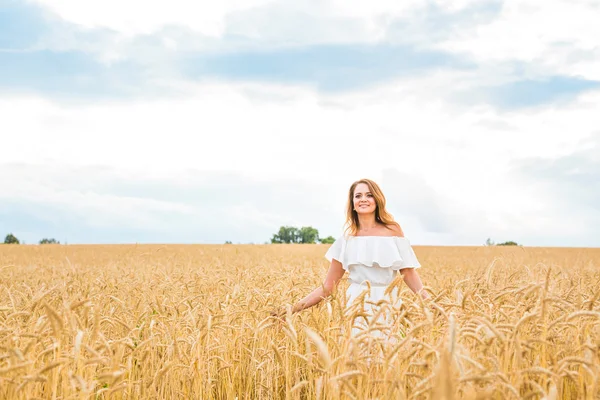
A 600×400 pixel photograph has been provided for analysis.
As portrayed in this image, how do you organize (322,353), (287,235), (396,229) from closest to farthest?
(322,353)
(396,229)
(287,235)

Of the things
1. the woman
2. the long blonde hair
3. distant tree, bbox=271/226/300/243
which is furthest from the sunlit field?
distant tree, bbox=271/226/300/243

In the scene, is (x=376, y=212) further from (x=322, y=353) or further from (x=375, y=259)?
(x=322, y=353)

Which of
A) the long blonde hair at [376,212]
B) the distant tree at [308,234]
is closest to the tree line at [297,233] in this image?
the distant tree at [308,234]

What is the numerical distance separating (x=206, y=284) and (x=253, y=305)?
8.80 feet

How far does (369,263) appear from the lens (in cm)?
510

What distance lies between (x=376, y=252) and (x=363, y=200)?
57 centimetres

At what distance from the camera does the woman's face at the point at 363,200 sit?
17.5 ft

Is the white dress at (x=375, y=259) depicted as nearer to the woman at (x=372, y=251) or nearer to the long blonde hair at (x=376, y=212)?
the woman at (x=372, y=251)

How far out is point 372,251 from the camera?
203 inches

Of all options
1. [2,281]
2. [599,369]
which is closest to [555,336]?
[599,369]

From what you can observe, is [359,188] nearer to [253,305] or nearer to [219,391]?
[253,305]

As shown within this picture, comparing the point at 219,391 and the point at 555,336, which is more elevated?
the point at 555,336

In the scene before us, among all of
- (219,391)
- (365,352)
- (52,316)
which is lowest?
(219,391)

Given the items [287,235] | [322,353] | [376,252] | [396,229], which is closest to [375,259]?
[376,252]
